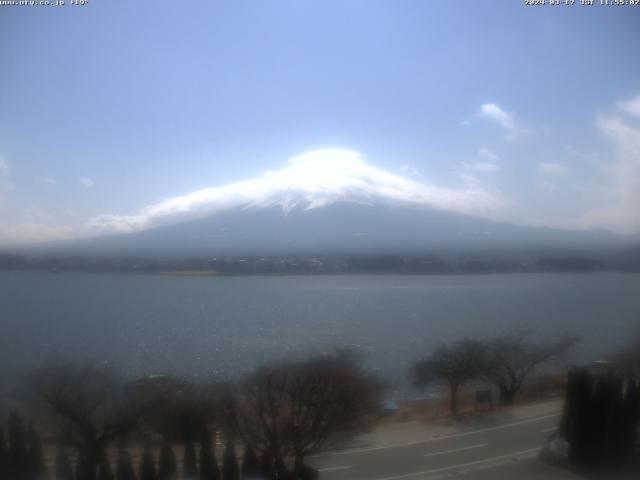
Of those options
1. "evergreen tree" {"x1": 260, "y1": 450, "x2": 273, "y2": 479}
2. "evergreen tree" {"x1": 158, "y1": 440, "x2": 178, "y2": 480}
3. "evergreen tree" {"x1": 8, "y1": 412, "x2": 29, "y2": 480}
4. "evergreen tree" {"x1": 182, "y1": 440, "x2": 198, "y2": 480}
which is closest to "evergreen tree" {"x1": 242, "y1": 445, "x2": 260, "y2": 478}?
"evergreen tree" {"x1": 260, "y1": 450, "x2": 273, "y2": 479}

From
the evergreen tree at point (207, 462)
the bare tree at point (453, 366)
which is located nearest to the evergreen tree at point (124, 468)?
the evergreen tree at point (207, 462)

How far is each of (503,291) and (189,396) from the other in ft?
9.74

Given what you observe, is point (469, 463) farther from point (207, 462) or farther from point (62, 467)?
point (62, 467)

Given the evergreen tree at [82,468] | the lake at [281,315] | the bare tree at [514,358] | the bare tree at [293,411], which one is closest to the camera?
the evergreen tree at [82,468]

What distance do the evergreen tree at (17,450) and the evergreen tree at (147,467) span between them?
77 cm

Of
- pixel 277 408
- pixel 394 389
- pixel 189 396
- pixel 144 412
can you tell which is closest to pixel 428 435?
pixel 394 389

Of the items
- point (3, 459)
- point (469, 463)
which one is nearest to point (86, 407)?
point (3, 459)

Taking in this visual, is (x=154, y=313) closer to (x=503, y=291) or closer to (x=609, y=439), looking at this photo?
(x=503, y=291)

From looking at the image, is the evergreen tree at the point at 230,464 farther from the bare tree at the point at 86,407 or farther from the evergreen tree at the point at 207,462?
the bare tree at the point at 86,407

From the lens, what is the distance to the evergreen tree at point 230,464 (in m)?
2.93

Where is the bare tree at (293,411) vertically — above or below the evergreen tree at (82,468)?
above

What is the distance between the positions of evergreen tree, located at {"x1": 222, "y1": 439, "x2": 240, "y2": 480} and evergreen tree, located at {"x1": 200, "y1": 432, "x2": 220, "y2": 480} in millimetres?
54

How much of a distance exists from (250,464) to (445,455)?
1398mm

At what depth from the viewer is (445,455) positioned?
314cm
